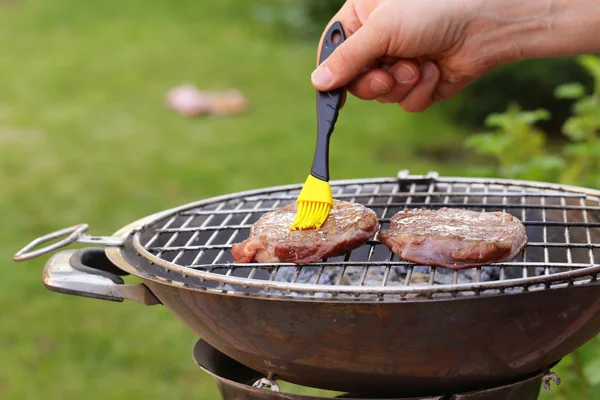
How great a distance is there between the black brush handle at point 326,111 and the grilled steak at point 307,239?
14 cm

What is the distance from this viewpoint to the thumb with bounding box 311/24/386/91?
2090mm

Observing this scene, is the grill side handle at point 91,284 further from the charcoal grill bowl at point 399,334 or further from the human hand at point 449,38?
the human hand at point 449,38

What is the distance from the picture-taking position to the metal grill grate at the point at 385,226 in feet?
6.77

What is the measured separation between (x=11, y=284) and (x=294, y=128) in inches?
134

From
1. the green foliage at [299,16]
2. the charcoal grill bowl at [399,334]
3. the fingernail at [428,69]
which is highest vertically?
the fingernail at [428,69]

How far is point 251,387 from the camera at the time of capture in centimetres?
196

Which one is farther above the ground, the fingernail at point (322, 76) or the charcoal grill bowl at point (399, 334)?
the fingernail at point (322, 76)

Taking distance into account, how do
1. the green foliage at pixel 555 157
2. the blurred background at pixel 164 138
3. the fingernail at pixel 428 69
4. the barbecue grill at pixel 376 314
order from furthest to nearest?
the blurred background at pixel 164 138 → the green foliage at pixel 555 157 → the fingernail at pixel 428 69 → the barbecue grill at pixel 376 314

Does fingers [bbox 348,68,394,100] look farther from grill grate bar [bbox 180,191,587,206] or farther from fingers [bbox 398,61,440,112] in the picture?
grill grate bar [bbox 180,191,587,206]

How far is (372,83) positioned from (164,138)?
16.6ft

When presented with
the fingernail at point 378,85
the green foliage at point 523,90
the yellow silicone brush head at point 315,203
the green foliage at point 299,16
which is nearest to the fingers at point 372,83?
the fingernail at point 378,85

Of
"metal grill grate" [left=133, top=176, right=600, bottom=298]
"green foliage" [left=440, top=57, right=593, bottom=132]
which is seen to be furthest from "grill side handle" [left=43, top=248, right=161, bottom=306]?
"green foliage" [left=440, top=57, right=593, bottom=132]

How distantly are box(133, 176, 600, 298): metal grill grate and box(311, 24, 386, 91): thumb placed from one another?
462 millimetres

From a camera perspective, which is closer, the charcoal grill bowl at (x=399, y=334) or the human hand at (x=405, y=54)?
the charcoal grill bowl at (x=399, y=334)
